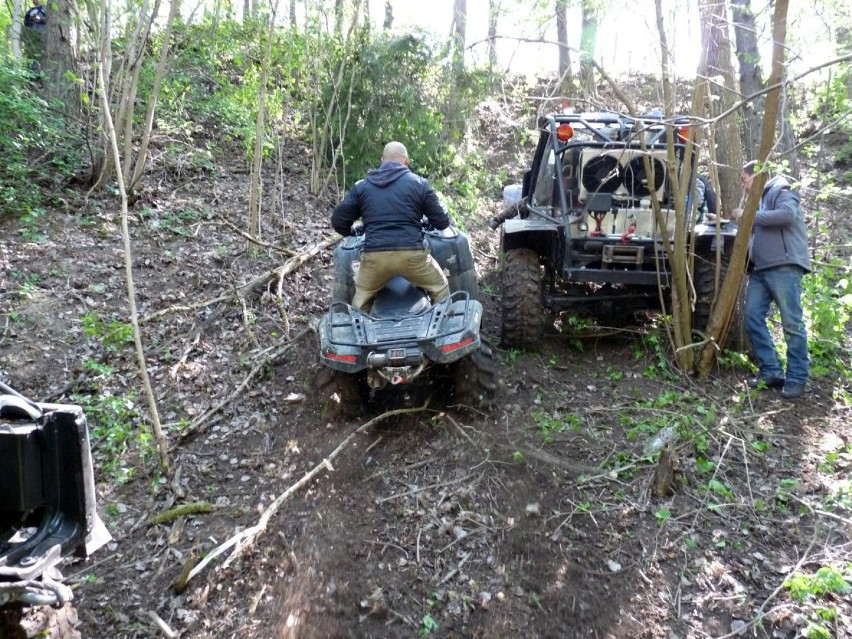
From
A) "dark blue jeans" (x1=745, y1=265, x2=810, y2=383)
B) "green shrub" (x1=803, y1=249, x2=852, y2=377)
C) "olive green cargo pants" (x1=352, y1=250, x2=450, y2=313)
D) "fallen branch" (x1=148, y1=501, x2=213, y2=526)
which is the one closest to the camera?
"fallen branch" (x1=148, y1=501, x2=213, y2=526)

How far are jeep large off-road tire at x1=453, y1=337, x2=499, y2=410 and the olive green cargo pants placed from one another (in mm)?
523

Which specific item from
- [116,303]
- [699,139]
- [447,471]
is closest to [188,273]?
[116,303]

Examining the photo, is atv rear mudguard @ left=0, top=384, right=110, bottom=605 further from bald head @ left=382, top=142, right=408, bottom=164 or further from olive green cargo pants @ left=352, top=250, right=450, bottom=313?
bald head @ left=382, top=142, right=408, bottom=164

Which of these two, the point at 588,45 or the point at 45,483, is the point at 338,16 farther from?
the point at 45,483

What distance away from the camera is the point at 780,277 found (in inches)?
210

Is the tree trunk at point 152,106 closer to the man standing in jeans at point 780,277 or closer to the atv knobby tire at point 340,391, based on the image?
the atv knobby tire at point 340,391

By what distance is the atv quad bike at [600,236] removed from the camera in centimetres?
594

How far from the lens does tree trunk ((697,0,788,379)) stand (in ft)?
14.1

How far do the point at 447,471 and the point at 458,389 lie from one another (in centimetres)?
78

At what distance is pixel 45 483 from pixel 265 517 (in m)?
1.51

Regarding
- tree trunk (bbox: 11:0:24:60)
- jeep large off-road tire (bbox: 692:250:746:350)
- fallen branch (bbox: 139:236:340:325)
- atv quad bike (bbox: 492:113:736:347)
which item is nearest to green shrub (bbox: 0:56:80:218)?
tree trunk (bbox: 11:0:24:60)

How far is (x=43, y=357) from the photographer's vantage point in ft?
17.6

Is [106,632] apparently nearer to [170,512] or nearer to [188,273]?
[170,512]

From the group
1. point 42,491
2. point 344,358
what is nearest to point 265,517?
Result: point 344,358
